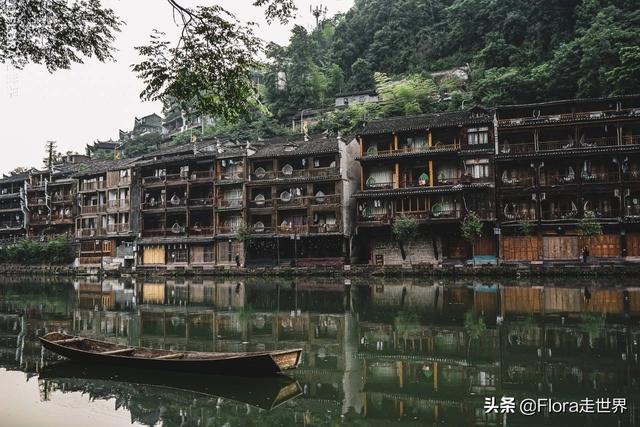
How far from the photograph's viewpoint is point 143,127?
105 m

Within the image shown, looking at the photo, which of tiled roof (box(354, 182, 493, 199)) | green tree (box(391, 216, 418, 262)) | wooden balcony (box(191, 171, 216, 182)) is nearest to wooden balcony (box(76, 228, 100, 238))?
wooden balcony (box(191, 171, 216, 182))

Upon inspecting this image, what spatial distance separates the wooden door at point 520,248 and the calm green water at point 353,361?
15.5 m

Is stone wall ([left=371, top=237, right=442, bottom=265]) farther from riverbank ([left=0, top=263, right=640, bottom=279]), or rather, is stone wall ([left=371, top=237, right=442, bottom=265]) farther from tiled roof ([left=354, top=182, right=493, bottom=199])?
riverbank ([left=0, top=263, right=640, bottom=279])

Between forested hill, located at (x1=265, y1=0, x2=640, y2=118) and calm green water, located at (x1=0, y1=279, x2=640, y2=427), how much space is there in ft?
112

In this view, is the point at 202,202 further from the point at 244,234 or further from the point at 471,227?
the point at 471,227

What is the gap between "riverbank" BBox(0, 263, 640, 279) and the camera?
3481 centimetres

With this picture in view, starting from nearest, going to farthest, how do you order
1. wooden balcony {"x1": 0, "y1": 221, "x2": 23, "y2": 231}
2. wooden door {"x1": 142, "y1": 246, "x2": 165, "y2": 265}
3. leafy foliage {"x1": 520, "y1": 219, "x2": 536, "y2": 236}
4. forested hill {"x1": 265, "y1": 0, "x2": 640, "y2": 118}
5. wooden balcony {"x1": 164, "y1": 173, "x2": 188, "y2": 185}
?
leafy foliage {"x1": 520, "y1": 219, "x2": 536, "y2": 236}, forested hill {"x1": 265, "y1": 0, "x2": 640, "y2": 118}, wooden balcony {"x1": 164, "y1": 173, "x2": 188, "y2": 185}, wooden door {"x1": 142, "y1": 246, "x2": 165, "y2": 265}, wooden balcony {"x1": 0, "y1": 221, "x2": 23, "y2": 231}

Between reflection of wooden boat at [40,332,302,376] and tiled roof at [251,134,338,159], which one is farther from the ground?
tiled roof at [251,134,338,159]

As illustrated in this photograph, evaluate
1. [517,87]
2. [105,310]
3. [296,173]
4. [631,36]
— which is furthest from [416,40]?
[105,310]

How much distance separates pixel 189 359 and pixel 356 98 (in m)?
67.5

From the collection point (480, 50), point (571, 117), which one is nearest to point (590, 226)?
point (571, 117)

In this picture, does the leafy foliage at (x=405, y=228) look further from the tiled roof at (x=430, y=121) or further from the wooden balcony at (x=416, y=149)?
the tiled roof at (x=430, y=121)

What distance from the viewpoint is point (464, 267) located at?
1492 inches

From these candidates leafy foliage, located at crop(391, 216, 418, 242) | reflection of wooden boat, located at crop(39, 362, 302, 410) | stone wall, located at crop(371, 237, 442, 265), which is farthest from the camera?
stone wall, located at crop(371, 237, 442, 265)
